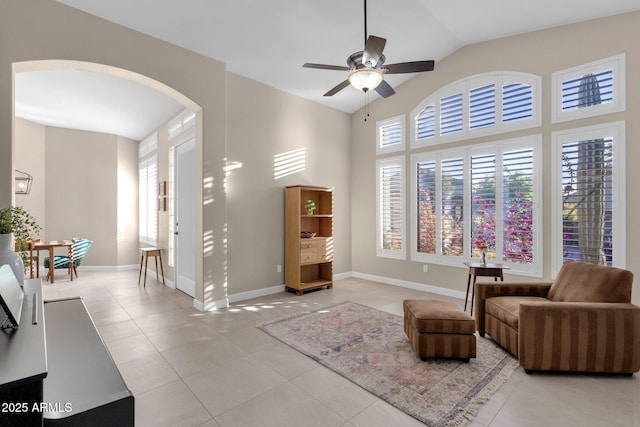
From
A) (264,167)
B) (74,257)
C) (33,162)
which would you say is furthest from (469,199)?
(33,162)

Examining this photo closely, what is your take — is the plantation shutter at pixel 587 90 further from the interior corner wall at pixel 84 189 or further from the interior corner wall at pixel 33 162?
the interior corner wall at pixel 33 162

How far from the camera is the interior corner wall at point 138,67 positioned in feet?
9.03

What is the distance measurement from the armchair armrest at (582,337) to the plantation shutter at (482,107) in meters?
2.99

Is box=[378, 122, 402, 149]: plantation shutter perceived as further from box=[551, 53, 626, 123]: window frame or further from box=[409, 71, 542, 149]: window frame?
box=[551, 53, 626, 123]: window frame

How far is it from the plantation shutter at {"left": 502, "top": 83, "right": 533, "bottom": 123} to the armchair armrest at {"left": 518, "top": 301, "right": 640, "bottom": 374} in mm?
2803

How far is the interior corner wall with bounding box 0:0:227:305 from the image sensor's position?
275 cm

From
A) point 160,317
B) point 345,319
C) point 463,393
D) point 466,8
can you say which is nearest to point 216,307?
point 160,317

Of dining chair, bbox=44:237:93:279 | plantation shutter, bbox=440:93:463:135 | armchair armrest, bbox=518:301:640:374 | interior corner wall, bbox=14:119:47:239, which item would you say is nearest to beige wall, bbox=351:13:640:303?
plantation shutter, bbox=440:93:463:135

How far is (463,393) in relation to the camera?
233cm

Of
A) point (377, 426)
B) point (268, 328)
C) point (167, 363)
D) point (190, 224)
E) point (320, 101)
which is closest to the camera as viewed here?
point (377, 426)

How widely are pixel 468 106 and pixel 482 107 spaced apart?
0.21 meters

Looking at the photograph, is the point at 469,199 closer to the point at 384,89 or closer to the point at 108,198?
the point at 384,89

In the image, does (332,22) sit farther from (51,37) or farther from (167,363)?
(167,363)

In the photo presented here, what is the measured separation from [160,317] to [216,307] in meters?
0.70
